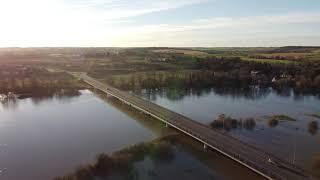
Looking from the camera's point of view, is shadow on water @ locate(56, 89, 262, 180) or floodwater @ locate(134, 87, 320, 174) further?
floodwater @ locate(134, 87, 320, 174)

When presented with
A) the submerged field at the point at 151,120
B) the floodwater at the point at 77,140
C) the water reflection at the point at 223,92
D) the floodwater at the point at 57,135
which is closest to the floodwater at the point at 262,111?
the water reflection at the point at 223,92

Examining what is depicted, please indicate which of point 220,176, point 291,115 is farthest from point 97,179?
point 291,115

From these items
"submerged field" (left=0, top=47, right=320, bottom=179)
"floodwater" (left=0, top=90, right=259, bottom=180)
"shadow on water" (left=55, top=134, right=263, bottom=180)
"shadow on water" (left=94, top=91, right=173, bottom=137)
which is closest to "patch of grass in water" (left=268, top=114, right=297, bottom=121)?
"submerged field" (left=0, top=47, right=320, bottom=179)

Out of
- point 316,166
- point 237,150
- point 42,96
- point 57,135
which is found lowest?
point 42,96

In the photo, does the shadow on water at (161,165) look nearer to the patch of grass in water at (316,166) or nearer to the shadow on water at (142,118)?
the patch of grass in water at (316,166)

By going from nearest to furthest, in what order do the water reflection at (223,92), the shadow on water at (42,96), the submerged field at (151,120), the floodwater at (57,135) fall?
the submerged field at (151,120) → the floodwater at (57,135) → the shadow on water at (42,96) → the water reflection at (223,92)

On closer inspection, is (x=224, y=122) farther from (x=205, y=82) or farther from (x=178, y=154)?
(x=205, y=82)

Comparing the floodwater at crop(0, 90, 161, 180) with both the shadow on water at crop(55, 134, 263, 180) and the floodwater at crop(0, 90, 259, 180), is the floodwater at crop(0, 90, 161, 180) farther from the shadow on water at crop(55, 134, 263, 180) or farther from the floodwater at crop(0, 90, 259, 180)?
the shadow on water at crop(55, 134, 263, 180)

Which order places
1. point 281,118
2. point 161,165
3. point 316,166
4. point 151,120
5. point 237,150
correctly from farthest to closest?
1. point 281,118
2. point 151,120
3. point 237,150
4. point 161,165
5. point 316,166

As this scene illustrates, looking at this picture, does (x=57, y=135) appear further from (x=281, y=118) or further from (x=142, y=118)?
(x=281, y=118)

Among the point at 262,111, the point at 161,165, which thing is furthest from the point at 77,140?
the point at 262,111
